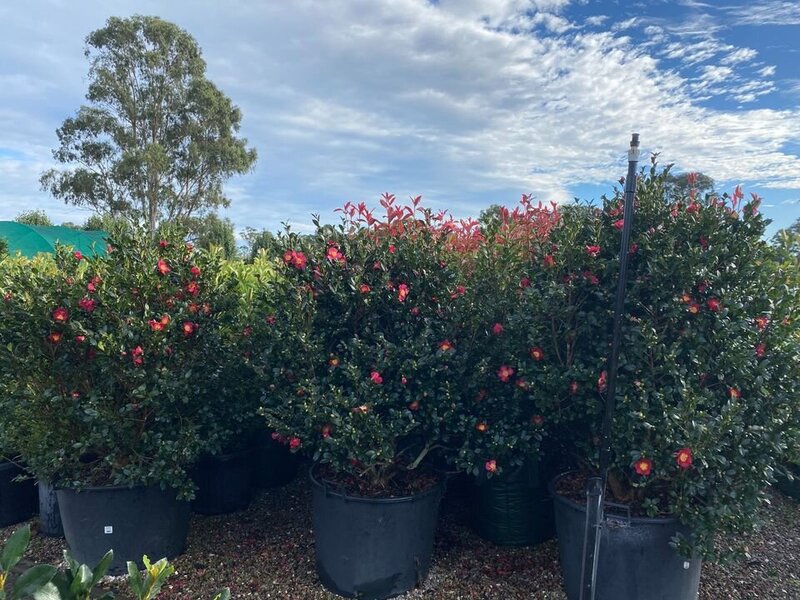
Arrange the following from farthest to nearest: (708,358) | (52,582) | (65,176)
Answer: (65,176), (708,358), (52,582)

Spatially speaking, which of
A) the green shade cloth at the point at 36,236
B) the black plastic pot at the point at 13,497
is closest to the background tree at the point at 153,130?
the green shade cloth at the point at 36,236

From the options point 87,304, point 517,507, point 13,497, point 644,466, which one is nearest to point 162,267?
point 87,304

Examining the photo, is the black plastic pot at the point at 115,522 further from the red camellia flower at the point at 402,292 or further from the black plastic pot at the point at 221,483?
the red camellia flower at the point at 402,292

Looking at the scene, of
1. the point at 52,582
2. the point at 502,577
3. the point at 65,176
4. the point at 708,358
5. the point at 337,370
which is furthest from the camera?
the point at 65,176

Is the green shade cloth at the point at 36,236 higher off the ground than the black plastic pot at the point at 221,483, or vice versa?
the green shade cloth at the point at 36,236

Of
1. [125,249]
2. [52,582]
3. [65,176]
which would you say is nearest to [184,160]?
[65,176]

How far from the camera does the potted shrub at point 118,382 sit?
291 centimetres

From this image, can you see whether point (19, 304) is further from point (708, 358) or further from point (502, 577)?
point (708, 358)

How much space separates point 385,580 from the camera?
2828mm

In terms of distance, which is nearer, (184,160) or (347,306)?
(347,306)

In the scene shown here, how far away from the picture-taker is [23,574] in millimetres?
1884

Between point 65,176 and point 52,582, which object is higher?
point 65,176

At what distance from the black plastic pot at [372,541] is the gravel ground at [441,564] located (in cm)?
13

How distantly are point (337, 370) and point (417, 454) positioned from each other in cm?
66
